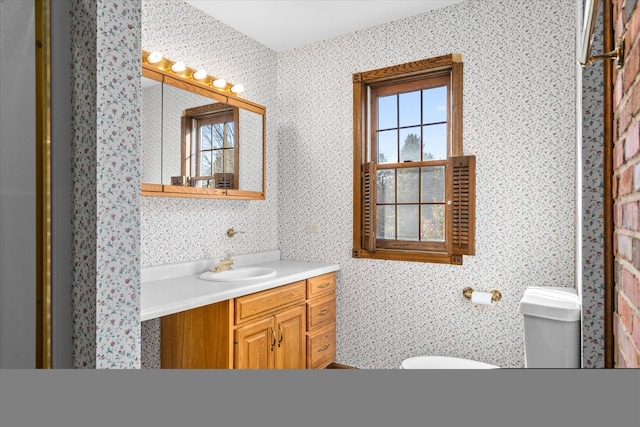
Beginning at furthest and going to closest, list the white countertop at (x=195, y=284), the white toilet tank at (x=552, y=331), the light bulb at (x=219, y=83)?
1. the light bulb at (x=219, y=83)
2. the white countertop at (x=195, y=284)
3. the white toilet tank at (x=552, y=331)

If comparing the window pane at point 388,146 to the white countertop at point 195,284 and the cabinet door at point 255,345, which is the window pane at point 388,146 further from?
the cabinet door at point 255,345

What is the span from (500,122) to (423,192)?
65 cm

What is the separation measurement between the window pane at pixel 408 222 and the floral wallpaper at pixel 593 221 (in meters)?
1.69

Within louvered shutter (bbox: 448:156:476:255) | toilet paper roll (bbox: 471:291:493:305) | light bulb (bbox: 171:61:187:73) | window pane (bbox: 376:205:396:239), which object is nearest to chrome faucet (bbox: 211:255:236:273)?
window pane (bbox: 376:205:396:239)

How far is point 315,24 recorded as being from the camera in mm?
2830

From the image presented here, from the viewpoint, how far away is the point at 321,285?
2.84m

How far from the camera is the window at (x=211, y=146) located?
7.99 feet

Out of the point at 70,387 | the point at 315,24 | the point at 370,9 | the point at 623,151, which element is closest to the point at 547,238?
the point at 623,151

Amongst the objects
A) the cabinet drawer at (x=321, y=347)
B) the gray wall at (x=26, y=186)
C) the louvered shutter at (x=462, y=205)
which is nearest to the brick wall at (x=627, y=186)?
the gray wall at (x=26, y=186)

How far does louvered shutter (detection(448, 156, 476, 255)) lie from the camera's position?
251 centimetres

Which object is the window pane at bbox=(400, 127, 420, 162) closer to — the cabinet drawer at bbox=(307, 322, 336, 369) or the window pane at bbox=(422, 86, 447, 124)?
the window pane at bbox=(422, 86, 447, 124)

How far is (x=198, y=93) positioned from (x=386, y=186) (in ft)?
4.64

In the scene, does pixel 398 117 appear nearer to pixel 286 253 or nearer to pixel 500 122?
pixel 500 122

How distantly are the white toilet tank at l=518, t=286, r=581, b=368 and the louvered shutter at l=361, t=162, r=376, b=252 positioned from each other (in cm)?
125
